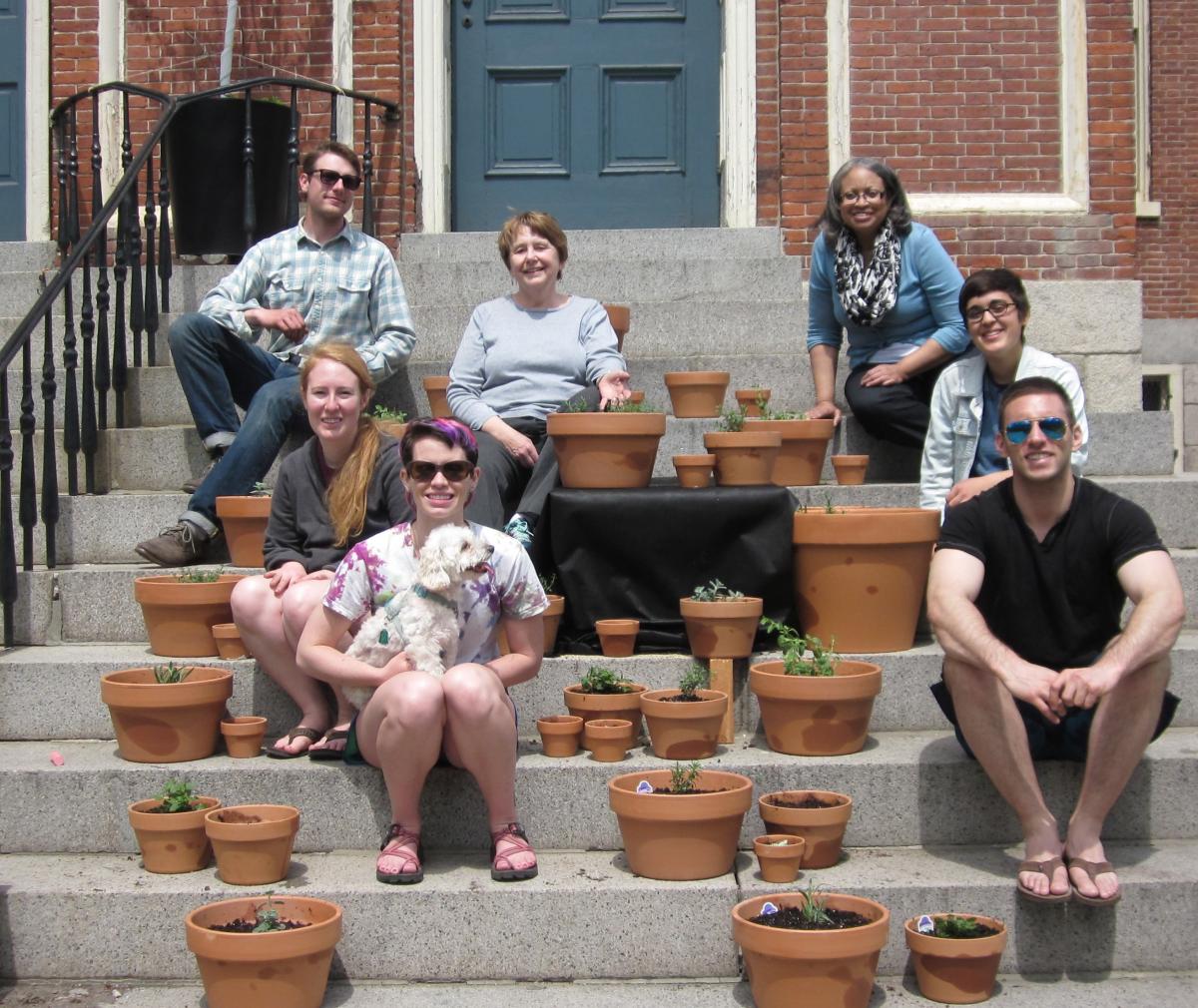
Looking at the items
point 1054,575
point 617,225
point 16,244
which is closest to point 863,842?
point 1054,575

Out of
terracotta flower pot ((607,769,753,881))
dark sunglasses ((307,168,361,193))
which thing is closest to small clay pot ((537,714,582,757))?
terracotta flower pot ((607,769,753,881))

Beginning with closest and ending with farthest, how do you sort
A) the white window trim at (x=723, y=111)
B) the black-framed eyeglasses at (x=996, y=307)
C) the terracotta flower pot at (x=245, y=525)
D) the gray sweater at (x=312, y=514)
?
the gray sweater at (x=312, y=514) → the black-framed eyeglasses at (x=996, y=307) → the terracotta flower pot at (x=245, y=525) → the white window trim at (x=723, y=111)

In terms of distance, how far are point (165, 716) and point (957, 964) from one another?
191cm

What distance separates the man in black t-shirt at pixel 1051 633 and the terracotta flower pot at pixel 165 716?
175 centimetres

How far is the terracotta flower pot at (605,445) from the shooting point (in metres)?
4.01

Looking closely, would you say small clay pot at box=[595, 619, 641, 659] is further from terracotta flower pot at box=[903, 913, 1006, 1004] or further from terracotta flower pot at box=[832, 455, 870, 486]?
terracotta flower pot at box=[903, 913, 1006, 1004]

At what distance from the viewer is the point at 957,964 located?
287 centimetres

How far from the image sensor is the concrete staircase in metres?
3.05

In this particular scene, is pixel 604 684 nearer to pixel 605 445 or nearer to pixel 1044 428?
pixel 605 445

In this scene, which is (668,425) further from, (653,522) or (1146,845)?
(1146,845)

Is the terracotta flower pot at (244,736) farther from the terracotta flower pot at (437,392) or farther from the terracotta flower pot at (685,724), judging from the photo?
the terracotta flower pot at (437,392)

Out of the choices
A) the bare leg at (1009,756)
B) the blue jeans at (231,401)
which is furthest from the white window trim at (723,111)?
the bare leg at (1009,756)

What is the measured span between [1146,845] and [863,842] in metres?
0.65

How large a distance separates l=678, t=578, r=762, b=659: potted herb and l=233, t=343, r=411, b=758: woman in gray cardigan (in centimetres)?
79
